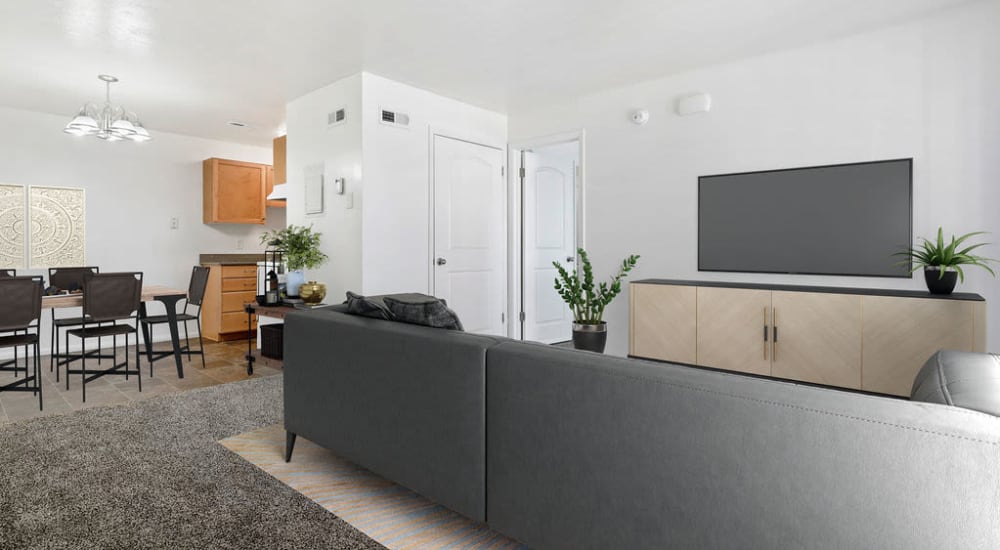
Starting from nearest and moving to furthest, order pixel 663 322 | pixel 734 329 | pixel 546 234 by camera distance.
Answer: pixel 734 329
pixel 663 322
pixel 546 234

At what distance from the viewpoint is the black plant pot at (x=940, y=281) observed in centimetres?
285

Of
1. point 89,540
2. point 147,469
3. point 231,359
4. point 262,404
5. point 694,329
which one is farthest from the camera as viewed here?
point 231,359

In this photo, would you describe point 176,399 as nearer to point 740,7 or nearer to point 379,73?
point 379,73

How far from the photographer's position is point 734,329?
346 cm

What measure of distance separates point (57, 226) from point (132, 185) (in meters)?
0.82

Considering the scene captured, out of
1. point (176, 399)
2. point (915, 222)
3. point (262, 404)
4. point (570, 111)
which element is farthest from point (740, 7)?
point (176, 399)

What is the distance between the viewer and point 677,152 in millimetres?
4180

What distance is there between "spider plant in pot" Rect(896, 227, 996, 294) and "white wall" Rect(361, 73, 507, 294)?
3.53 meters

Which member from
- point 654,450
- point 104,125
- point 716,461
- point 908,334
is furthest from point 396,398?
point 104,125

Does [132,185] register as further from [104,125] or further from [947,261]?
[947,261]

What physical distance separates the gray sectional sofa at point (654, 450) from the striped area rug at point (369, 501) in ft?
0.59

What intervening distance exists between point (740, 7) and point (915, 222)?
1713mm

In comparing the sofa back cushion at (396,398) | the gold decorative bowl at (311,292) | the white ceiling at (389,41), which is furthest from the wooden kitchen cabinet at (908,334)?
the gold decorative bowl at (311,292)

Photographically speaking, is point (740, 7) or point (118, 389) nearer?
point (740, 7)
